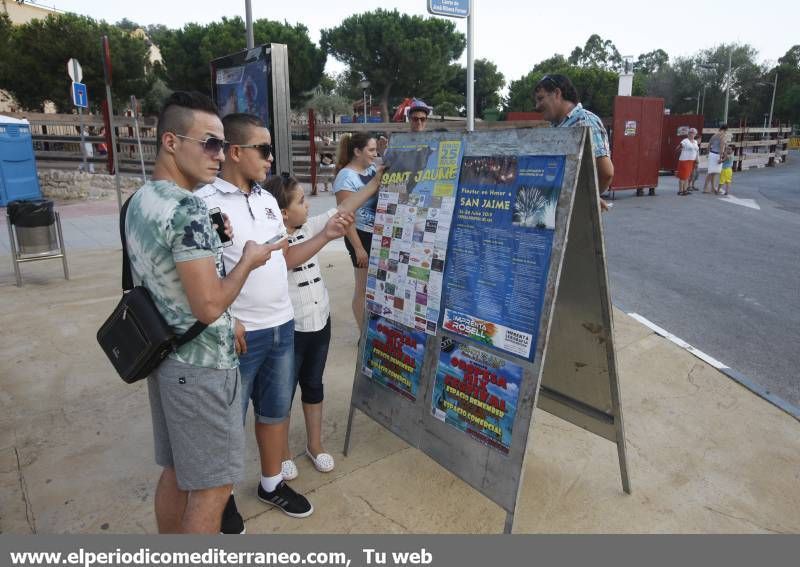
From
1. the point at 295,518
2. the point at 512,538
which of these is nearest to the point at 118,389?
the point at 295,518

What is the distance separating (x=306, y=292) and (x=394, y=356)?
21.9 inches

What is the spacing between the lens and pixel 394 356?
2.86m

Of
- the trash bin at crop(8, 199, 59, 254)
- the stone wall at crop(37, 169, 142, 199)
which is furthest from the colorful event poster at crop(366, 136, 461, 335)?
the stone wall at crop(37, 169, 142, 199)

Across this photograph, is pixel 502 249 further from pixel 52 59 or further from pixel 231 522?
pixel 52 59

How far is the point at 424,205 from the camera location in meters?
2.64

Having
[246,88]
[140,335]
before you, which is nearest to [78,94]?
[246,88]

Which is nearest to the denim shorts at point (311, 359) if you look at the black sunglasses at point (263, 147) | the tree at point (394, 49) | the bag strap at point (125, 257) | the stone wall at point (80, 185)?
the black sunglasses at point (263, 147)

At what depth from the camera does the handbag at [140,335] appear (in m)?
1.67

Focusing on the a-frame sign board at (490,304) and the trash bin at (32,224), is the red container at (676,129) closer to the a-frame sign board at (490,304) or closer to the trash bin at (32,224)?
the trash bin at (32,224)

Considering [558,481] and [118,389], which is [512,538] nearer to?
[558,481]

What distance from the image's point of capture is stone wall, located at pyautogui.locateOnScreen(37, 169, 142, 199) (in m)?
15.3

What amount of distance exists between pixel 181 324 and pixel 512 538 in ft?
5.41

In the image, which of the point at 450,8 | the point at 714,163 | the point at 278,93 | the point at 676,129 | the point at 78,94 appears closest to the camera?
the point at 278,93

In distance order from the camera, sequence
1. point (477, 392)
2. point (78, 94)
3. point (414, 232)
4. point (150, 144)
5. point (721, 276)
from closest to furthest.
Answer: point (477, 392) → point (414, 232) → point (721, 276) → point (78, 94) → point (150, 144)
